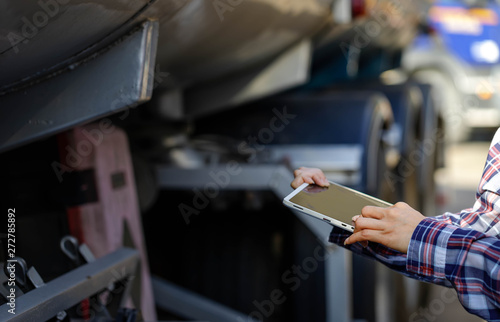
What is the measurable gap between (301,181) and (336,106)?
139 cm

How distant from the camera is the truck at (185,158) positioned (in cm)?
132

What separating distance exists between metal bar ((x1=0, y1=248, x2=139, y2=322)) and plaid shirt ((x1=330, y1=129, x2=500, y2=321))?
67cm

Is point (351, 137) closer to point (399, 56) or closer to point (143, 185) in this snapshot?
point (143, 185)

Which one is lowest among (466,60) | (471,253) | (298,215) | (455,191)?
(455,191)

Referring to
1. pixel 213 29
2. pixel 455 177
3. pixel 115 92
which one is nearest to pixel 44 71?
pixel 115 92

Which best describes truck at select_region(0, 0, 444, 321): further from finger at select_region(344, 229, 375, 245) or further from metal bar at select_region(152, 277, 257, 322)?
finger at select_region(344, 229, 375, 245)
